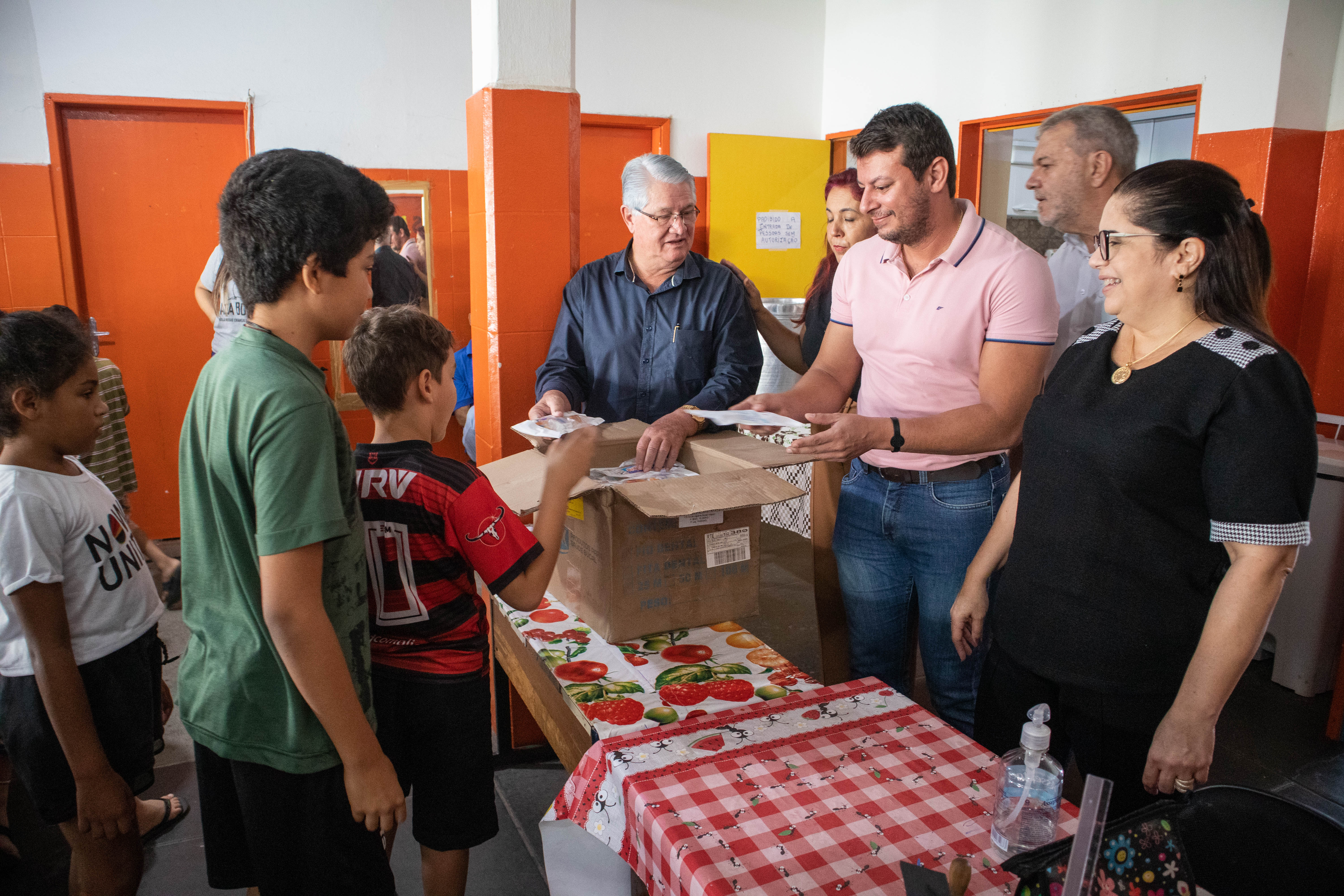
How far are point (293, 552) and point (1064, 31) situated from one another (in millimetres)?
4260

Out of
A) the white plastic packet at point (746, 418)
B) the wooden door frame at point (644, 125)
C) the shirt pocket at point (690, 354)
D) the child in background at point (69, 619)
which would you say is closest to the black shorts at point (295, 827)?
the child in background at point (69, 619)

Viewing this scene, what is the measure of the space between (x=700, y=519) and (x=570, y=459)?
391 millimetres

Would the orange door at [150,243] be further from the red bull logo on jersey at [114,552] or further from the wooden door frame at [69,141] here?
the red bull logo on jersey at [114,552]

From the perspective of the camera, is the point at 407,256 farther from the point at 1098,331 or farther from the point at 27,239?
the point at 1098,331

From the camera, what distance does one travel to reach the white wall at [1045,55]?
11.0ft

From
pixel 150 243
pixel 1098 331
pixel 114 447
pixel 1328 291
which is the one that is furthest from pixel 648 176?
pixel 150 243

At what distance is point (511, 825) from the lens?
2533 millimetres

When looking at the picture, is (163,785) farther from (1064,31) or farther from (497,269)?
(1064,31)

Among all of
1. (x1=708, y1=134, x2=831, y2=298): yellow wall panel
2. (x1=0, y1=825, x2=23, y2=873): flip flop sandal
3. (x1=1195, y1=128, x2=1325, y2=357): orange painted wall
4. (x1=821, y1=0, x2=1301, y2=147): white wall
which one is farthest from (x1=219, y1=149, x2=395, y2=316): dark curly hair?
(x1=708, y1=134, x2=831, y2=298): yellow wall panel

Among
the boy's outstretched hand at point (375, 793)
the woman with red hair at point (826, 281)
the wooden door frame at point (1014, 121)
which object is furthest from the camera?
the wooden door frame at point (1014, 121)

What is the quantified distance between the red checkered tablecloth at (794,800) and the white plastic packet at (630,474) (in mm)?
610

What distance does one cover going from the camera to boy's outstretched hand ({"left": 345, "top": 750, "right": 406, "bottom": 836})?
1.29 meters

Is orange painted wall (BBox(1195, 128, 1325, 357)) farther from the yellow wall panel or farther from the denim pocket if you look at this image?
the yellow wall panel

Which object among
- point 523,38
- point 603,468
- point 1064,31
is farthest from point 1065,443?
point 1064,31
